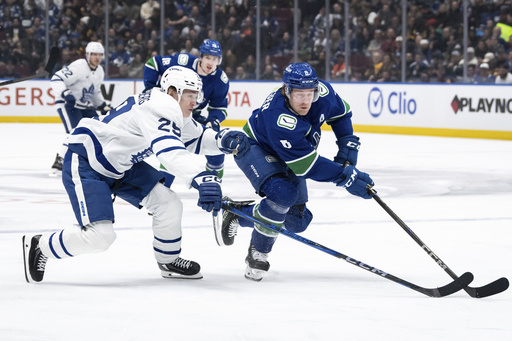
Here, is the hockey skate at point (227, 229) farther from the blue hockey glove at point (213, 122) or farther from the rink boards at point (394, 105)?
Answer: the rink boards at point (394, 105)

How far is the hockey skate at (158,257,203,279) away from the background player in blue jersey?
272 cm

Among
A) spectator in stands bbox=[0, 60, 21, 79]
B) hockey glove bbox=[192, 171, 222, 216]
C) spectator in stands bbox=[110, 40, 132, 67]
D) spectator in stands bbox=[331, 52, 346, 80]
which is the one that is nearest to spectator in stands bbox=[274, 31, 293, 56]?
spectator in stands bbox=[331, 52, 346, 80]

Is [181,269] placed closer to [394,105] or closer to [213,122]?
[213,122]

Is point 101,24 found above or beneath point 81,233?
above

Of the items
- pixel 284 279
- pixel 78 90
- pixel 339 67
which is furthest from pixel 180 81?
pixel 339 67

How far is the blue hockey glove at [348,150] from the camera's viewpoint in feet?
13.4

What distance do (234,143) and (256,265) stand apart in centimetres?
52

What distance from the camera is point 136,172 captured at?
3.71 meters

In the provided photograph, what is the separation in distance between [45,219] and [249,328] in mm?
2681

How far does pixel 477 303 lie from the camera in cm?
330

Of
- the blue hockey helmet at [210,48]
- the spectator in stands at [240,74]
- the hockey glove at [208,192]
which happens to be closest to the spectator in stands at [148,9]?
the spectator in stands at [240,74]

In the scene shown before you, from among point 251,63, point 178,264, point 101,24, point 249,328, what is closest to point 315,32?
point 251,63

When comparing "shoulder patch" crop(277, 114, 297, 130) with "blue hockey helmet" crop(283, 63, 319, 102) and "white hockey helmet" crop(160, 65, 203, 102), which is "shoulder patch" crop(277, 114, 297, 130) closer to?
"blue hockey helmet" crop(283, 63, 319, 102)

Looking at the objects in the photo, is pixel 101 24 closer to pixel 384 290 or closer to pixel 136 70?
pixel 136 70
